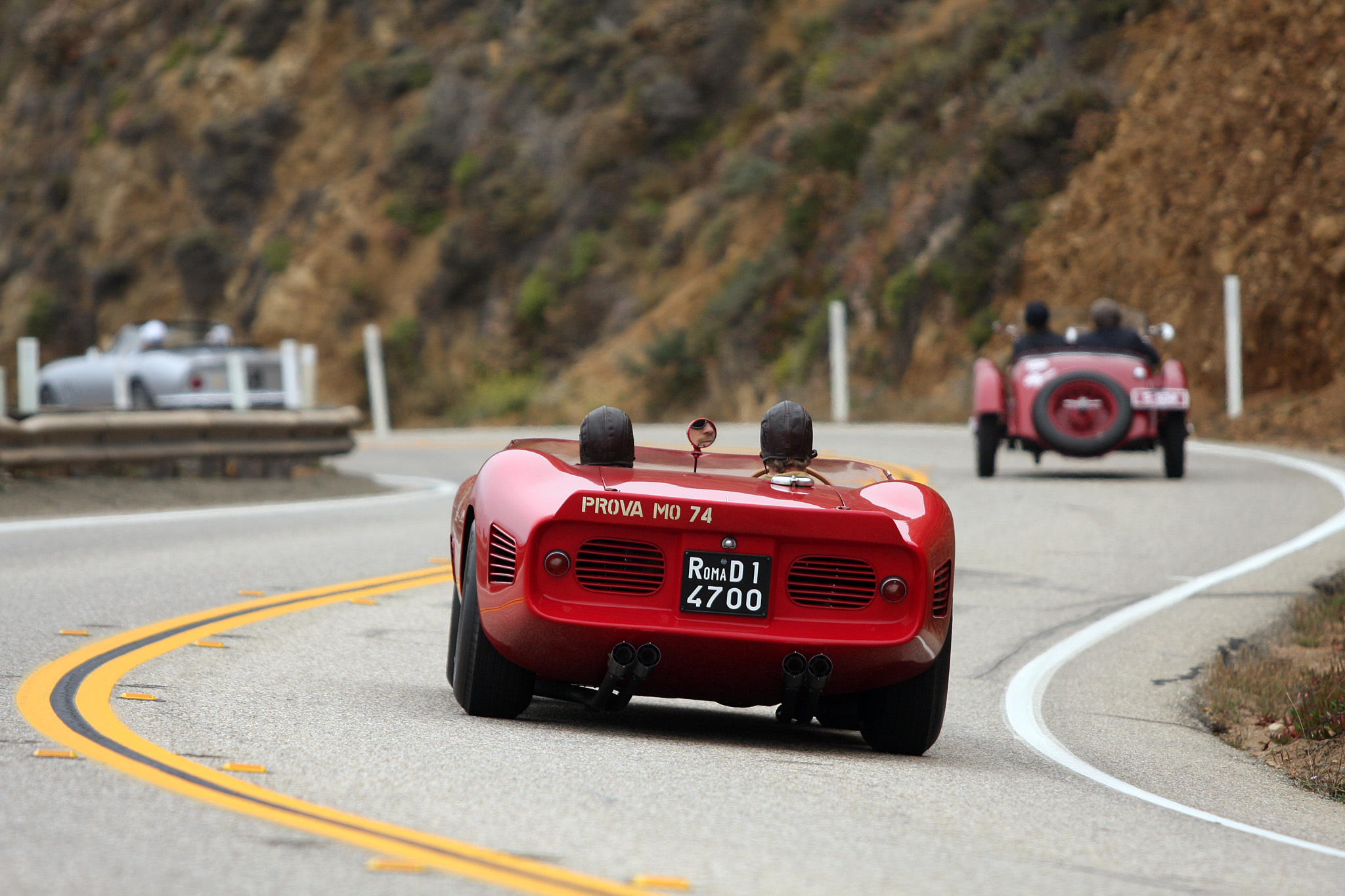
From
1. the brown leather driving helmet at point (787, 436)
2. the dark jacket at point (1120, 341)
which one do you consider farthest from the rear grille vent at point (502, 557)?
the dark jacket at point (1120, 341)

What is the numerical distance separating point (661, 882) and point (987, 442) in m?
12.2

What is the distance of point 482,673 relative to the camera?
5770 millimetres

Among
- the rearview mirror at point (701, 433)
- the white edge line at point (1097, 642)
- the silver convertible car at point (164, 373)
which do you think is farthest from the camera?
the silver convertible car at point (164, 373)

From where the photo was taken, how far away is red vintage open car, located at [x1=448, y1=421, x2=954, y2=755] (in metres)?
5.42

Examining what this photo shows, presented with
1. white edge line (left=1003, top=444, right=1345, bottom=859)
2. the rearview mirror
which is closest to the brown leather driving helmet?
the rearview mirror

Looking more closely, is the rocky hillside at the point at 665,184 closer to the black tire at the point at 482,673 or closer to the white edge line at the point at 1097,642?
the white edge line at the point at 1097,642

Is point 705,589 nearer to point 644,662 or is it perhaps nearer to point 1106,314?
point 644,662

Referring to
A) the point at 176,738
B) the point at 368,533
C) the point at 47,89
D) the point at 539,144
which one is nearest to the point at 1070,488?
the point at 368,533

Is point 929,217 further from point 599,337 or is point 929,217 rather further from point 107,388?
point 107,388

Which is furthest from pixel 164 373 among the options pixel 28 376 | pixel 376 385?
pixel 376 385

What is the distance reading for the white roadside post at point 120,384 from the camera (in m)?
21.6

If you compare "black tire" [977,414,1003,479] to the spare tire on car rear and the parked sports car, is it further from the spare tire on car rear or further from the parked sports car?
the spare tire on car rear

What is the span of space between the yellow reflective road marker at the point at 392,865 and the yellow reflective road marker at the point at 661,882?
0.48 meters

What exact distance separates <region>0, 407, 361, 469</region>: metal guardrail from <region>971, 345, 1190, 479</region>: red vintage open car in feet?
21.9
